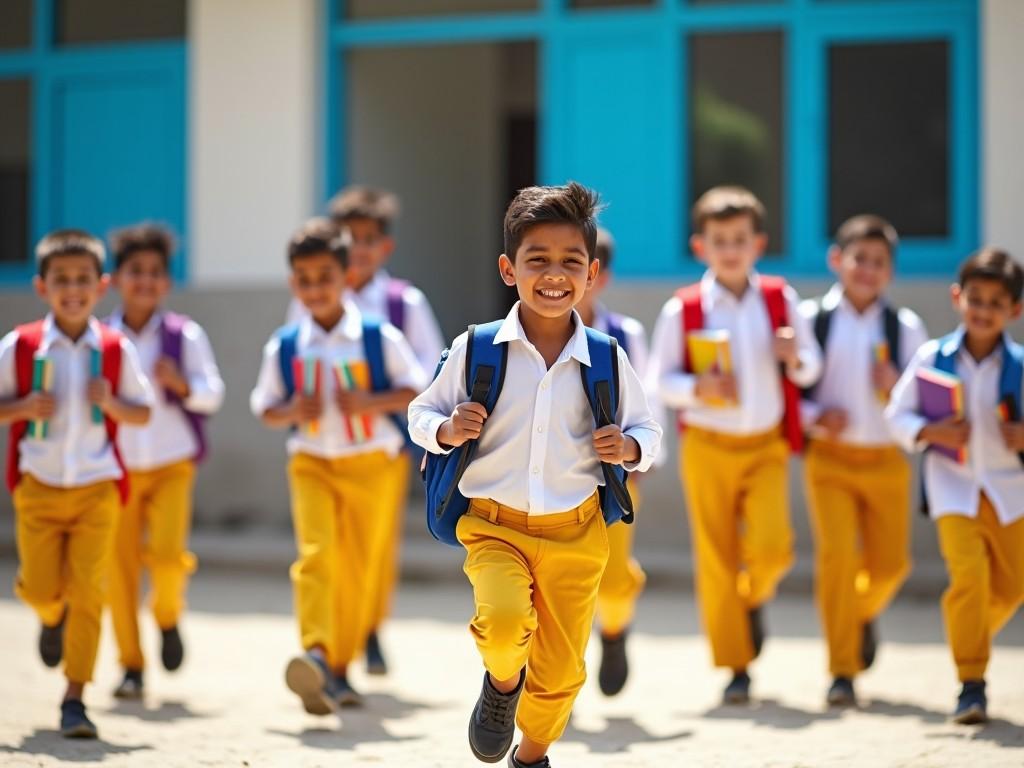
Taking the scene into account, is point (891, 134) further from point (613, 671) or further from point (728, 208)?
point (613, 671)

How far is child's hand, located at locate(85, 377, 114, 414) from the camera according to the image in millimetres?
5281

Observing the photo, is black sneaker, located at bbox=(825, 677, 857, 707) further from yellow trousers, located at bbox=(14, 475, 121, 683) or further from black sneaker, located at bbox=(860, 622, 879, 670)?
yellow trousers, located at bbox=(14, 475, 121, 683)

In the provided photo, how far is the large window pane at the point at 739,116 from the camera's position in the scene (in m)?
9.75

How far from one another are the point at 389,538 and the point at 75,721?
168 cm

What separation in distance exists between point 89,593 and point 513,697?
6.13ft

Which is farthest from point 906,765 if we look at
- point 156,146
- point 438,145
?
point 438,145

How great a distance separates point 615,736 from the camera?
5.37m

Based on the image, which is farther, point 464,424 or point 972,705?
point 972,705

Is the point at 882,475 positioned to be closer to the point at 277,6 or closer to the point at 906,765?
the point at 906,765

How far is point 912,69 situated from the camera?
945 cm

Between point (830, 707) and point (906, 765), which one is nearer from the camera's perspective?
point (906, 765)

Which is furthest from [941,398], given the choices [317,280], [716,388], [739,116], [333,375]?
[739,116]

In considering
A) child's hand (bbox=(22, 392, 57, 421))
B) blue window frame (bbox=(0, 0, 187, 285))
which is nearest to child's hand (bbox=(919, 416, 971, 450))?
child's hand (bbox=(22, 392, 57, 421))

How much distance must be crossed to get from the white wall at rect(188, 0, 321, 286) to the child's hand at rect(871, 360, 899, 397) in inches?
204
